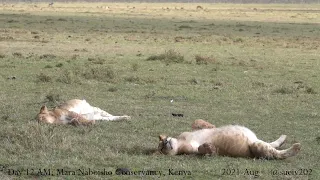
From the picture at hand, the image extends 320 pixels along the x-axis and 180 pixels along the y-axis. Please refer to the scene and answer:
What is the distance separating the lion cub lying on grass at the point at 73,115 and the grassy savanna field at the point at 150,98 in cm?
22

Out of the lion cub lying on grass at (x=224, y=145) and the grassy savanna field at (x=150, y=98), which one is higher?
the lion cub lying on grass at (x=224, y=145)

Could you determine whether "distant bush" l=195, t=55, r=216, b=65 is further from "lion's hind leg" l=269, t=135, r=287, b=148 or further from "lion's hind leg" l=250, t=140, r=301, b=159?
"lion's hind leg" l=250, t=140, r=301, b=159

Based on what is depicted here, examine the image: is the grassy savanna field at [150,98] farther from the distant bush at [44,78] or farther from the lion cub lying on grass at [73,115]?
the lion cub lying on grass at [73,115]

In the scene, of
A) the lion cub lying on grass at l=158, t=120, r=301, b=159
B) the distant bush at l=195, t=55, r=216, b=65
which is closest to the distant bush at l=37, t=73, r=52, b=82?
the distant bush at l=195, t=55, r=216, b=65

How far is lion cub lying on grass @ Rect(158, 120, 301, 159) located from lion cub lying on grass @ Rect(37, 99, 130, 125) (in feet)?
7.61

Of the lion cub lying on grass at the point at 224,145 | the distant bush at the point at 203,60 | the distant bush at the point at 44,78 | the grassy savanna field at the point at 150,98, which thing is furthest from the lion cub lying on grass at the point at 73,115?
the distant bush at the point at 203,60

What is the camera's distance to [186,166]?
7.25 m

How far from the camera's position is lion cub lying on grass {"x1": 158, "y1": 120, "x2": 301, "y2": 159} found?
762 cm

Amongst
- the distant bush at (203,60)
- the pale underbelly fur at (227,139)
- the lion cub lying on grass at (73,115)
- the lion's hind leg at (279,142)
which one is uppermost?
the pale underbelly fur at (227,139)

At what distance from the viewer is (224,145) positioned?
7.78 meters

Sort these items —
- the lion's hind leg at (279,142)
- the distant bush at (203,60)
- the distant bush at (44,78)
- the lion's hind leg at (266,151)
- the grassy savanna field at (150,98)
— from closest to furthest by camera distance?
the grassy savanna field at (150,98) → the lion's hind leg at (266,151) → the lion's hind leg at (279,142) → the distant bush at (44,78) → the distant bush at (203,60)

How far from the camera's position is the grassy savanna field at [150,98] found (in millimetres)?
7469

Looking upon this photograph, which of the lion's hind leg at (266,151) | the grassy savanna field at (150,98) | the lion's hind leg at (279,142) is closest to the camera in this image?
the grassy savanna field at (150,98)

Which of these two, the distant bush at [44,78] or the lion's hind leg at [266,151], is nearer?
the lion's hind leg at [266,151]
